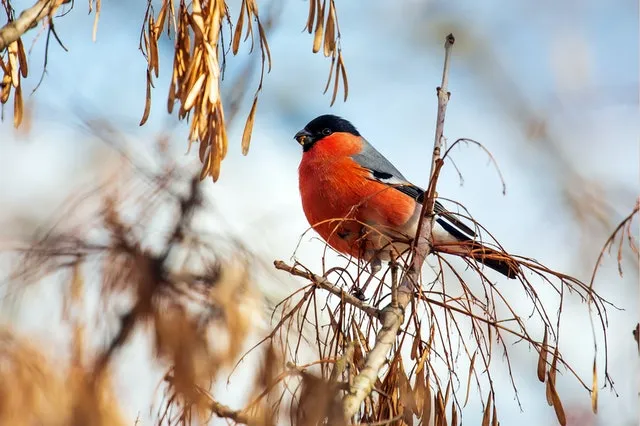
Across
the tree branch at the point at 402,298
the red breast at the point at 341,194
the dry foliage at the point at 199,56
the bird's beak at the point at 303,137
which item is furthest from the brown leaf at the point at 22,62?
the bird's beak at the point at 303,137

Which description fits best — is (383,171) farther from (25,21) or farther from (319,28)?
(25,21)

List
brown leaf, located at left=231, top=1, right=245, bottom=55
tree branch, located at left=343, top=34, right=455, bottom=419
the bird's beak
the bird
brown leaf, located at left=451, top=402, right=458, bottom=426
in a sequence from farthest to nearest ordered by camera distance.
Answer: the bird's beak → the bird → brown leaf, located at left=231, top=1, right=245, bottom=55 → brown leaf, located at left=451, top=402, right=458, bottom=426 → tree branch, located at left=343, top=34, right=455, bottom=419

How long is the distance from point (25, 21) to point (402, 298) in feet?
3.14

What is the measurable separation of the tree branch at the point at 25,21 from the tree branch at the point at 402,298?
0.82 m

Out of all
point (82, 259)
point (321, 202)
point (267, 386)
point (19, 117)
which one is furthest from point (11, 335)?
point (321, 202)

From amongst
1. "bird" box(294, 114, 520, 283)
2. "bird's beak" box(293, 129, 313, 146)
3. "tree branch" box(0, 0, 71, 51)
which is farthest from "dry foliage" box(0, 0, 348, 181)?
"bird's beak" box(293, 129, 313, 146)

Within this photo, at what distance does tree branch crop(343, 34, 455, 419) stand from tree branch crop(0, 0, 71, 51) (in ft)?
2.69

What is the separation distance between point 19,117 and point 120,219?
404 mm

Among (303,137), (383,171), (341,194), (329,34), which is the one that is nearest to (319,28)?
(329,34)

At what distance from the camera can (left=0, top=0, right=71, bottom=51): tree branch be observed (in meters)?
1.55

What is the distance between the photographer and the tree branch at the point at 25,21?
1.55m

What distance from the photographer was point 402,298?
→ 189 cm

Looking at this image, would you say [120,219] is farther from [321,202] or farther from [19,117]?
[321,202]

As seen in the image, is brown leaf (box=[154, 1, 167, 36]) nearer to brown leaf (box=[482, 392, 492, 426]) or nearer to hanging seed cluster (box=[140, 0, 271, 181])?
hanging seed cluster (box=[140, 0, 271, 181])
